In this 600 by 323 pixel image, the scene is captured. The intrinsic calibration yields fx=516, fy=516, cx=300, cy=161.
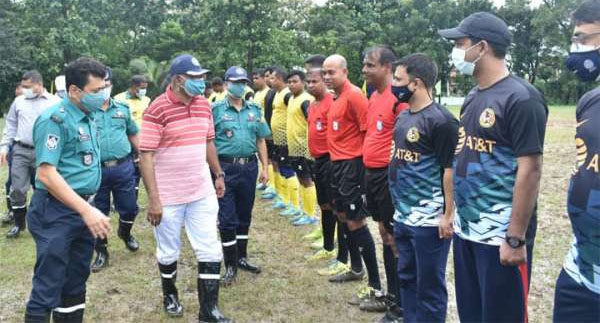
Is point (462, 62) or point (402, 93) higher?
point (462, 62)

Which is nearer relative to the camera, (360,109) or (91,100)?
(91,100)

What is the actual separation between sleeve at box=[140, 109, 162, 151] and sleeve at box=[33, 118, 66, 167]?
0.84 meters

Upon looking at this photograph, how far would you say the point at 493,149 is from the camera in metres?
2.89

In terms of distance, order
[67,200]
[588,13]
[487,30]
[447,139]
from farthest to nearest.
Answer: [447,139] → [67,200] → [487,30] → [588,13]

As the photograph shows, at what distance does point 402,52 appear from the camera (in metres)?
43.4

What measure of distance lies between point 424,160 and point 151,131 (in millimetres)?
2263

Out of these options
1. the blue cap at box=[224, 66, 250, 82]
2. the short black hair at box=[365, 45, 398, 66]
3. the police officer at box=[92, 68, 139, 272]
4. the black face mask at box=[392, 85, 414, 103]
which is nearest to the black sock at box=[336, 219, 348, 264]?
the blue cap at box=[224, 66, 250, 82]

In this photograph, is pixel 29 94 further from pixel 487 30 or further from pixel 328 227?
pixel 487 30

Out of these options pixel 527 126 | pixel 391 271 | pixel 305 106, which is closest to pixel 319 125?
pixel 305 106

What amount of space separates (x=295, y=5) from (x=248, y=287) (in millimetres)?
38099

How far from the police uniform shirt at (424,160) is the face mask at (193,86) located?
1.79 m

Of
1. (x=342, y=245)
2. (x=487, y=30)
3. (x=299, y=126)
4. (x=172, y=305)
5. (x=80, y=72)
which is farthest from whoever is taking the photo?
(x=299, y=126)

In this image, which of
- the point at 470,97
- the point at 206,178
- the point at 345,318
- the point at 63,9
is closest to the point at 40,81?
the point at 206,178

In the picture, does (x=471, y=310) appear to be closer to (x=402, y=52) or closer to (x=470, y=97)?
(x=470, y=97)
